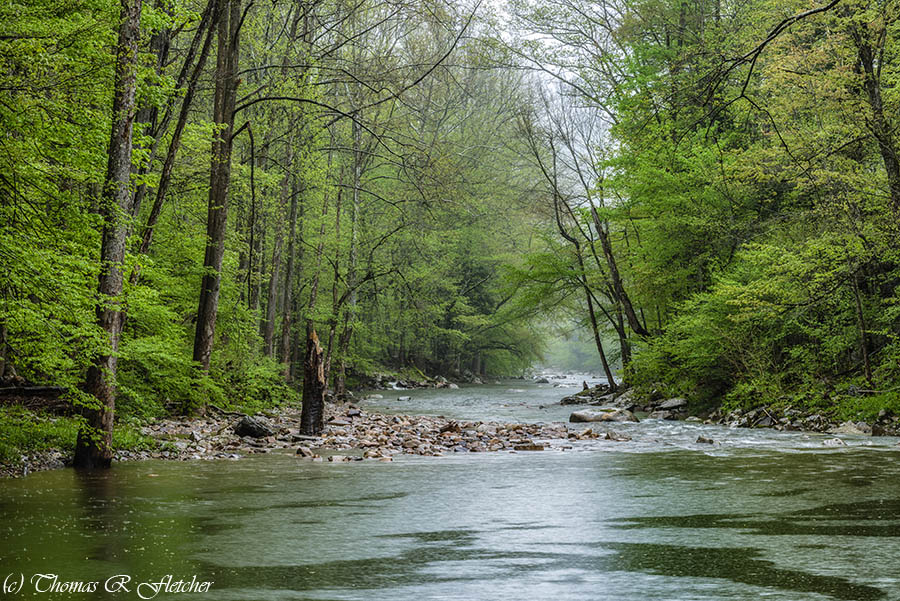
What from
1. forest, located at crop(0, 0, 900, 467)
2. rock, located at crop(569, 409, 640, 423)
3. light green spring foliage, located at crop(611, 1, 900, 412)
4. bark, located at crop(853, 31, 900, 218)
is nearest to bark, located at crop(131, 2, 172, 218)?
forest, located at crop(0, 0, 900, 467)

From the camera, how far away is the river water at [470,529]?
11.8ft

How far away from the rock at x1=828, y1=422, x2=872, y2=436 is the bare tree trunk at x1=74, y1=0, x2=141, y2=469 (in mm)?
11116

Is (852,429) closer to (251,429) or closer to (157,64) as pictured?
(251,429)

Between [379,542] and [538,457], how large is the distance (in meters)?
5.39

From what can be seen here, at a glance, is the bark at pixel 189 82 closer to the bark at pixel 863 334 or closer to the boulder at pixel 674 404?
the bark at pixel 863 334

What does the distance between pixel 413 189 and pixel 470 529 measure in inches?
462

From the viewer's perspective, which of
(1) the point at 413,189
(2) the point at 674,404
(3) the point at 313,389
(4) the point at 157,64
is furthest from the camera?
(2) the point at 674,404

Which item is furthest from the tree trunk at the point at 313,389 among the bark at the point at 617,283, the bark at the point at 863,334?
the bark at the point at 617,283

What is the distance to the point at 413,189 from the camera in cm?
1614

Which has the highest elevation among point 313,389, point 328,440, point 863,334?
point 863,334

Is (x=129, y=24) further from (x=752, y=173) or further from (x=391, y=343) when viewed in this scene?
(x=391, y=343)

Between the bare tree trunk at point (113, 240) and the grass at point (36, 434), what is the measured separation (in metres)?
0.28

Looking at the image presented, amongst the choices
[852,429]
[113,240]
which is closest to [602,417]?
[852,429]

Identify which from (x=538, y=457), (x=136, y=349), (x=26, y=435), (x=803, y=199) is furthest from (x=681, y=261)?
(x=26, y=435)
